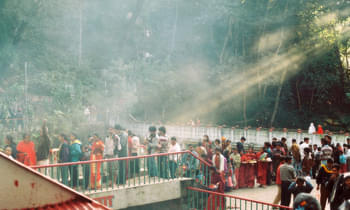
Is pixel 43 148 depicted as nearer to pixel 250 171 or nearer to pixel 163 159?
pixel 163 159

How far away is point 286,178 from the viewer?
8352 millimetres

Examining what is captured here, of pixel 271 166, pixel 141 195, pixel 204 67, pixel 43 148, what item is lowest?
pixel 141 195

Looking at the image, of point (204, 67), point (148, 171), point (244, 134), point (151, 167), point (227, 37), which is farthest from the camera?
point (204, 67)

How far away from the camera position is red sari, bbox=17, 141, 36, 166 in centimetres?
865

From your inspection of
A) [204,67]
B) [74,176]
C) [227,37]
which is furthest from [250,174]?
[227,37]

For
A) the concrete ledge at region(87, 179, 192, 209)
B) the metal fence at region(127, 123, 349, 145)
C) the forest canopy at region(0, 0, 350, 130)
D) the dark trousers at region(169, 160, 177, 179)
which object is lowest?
the concrete ledge at region(87, 179, 192, 209)

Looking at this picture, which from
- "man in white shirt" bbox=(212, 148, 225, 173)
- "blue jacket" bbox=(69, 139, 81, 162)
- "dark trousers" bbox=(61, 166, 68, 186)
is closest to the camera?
"dark trousers" bbox=(61, 166, 68, 186)

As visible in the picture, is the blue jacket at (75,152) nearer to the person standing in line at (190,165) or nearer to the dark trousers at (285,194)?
the person standing in line at (190,165)

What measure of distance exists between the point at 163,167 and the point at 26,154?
3.48 meters

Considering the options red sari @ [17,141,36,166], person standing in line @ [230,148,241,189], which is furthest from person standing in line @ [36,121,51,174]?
person standing in line @ [230,148,241,189]

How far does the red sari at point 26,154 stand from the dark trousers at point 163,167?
3.28m

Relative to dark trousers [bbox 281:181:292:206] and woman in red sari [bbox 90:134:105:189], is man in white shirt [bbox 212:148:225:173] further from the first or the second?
woman in red sari [bbox 90:134:105:189]

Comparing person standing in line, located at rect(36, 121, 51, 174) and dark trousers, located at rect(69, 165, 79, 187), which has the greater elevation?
person standing in line, located at rect(36, 121, 51, 174)

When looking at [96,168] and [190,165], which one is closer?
[96,168]
